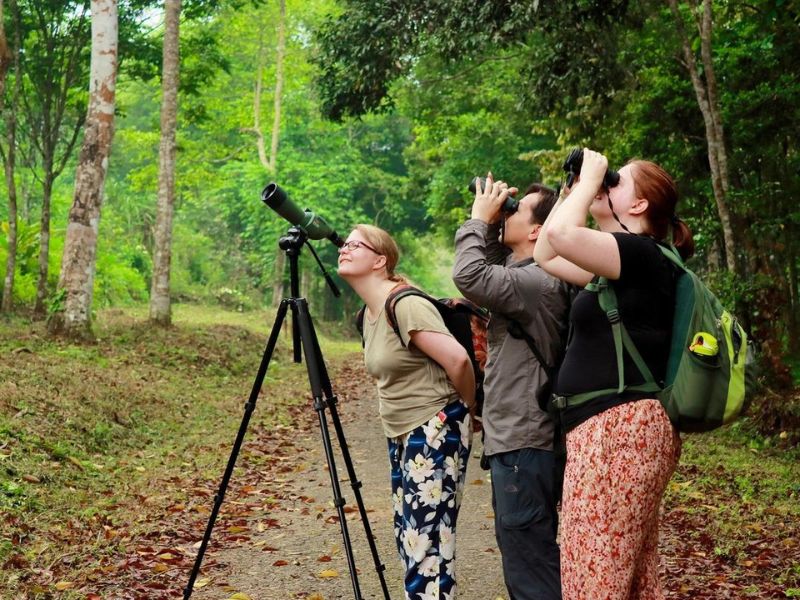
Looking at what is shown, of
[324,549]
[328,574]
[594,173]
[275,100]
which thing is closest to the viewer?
[594,173]

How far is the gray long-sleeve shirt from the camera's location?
11.5 ft

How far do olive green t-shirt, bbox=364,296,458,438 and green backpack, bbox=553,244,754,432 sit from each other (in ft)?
3.20

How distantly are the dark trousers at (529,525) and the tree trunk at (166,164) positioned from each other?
14.0 meters

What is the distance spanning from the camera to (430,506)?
145 inches

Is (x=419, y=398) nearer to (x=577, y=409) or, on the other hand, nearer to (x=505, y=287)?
(x=505, y=287)

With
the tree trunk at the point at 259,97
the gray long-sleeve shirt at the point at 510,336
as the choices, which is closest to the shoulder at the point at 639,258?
the gray long-sleeve shirt at the point at 510,336

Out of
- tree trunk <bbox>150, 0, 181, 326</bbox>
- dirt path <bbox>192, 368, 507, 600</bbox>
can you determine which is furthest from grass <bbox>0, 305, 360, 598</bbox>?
dirt path <bbox>192, 368, 507, 600</bbox>

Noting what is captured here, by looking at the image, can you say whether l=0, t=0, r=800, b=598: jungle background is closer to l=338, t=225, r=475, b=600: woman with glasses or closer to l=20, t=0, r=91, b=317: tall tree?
l=20, t=0, r=91, b=317: tall tree

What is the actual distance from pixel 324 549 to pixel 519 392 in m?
3.15

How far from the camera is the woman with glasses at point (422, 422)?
3697mm

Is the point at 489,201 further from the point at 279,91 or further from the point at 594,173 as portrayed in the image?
the point at 279,91

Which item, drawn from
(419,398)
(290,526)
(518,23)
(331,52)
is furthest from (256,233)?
(419,398)

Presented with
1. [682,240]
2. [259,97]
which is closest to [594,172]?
[682,240]

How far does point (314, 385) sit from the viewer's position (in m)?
4.32
